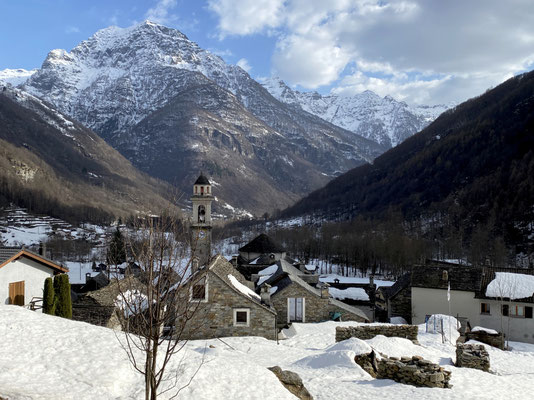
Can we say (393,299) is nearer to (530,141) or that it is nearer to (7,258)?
(7,258)

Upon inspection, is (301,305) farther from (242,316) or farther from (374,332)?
(374,332)

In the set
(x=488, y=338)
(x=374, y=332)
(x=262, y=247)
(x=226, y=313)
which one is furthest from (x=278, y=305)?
(x=262, y=247)

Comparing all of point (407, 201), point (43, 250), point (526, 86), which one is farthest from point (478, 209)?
point (43, 250)

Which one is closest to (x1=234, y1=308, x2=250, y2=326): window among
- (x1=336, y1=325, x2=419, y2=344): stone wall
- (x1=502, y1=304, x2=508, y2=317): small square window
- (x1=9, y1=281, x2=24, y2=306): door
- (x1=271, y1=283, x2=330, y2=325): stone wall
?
(x1=336, y1=325, x2=419, y2=344): stone wall

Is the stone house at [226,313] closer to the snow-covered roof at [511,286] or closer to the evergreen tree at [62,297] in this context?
the evergreen tree at [62,297]

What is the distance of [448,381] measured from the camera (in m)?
17.8

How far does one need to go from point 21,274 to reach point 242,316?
13655 millimetres

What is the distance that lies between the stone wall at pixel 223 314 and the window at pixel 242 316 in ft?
0.60

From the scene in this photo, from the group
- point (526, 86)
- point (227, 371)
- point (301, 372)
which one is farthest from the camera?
point (526, 86)

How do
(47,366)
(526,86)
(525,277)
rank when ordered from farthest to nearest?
1. (526,86)
2. (525,277)
3. (47,366)

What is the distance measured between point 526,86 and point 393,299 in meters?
194

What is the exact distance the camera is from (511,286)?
41094 mm

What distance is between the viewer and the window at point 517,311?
39719 millimetres

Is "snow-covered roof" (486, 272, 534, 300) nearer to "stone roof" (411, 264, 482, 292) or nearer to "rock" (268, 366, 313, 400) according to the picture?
"stone roof" (411, 264, 482, 292)
